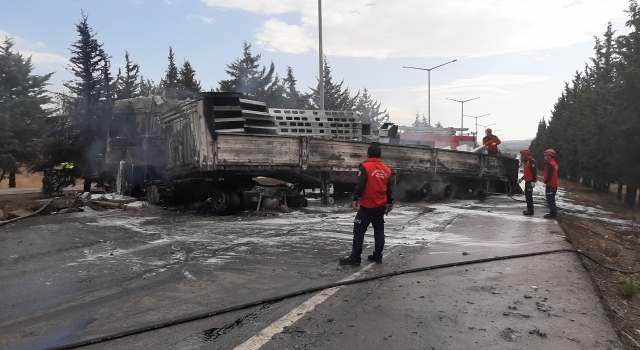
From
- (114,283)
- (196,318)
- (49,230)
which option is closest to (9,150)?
(49,230)

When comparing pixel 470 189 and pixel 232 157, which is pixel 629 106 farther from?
pixel 232 157

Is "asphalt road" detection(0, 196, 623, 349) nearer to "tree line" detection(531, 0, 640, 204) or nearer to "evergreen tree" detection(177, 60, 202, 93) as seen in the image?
"tree line" detection(531, 0, 640, 204)

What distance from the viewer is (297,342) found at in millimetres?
3760

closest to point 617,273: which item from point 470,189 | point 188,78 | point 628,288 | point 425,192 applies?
point 628,288

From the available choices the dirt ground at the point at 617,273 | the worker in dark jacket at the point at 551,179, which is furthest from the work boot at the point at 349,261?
the worker in dark jacket at the point at 551,179

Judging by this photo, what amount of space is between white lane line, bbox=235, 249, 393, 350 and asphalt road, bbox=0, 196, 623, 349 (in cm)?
2

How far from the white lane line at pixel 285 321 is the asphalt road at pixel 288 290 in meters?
0.02

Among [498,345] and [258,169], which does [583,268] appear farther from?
[258,169]

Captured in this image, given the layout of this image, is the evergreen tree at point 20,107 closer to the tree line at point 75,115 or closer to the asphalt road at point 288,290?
the tree line at point 75,115

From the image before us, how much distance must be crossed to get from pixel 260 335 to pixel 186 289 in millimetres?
1702

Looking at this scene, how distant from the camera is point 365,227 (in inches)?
253

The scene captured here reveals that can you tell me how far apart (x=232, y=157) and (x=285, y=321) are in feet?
24.8

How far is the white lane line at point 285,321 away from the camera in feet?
12.2

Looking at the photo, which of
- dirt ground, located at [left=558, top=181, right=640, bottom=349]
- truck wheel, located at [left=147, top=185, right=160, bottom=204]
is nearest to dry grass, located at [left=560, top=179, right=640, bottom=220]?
dirt ground, located at [left=558, top=181, right=640, bottom=349]
